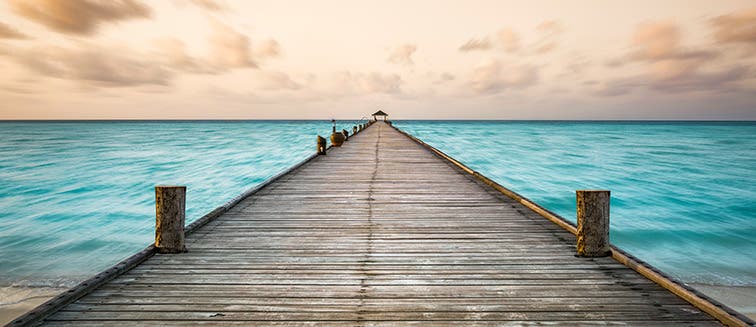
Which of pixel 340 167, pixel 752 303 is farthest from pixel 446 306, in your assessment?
pixel 340 167

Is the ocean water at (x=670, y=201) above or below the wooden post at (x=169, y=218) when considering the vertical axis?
below

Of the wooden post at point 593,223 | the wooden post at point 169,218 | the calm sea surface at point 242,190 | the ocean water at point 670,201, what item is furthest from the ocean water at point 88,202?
the ocean water at point 670,201

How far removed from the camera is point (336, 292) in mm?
3111

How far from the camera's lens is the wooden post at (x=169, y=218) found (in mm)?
3867

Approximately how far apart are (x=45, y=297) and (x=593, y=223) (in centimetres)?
823

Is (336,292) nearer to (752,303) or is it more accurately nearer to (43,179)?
(752,303)

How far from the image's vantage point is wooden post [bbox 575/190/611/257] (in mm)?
3734

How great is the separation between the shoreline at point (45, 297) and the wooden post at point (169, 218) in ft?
11.8

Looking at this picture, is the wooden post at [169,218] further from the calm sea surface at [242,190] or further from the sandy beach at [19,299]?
the calm sea surface at [242,190]

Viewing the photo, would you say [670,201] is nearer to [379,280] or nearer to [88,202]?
[379,280]

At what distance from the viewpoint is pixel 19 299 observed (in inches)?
242

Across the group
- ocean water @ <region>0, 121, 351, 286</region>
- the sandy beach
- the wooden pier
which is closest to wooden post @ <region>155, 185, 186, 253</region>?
the wooden pier

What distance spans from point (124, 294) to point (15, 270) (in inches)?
285

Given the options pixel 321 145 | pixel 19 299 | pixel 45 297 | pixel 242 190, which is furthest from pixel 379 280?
pixel 242 190
